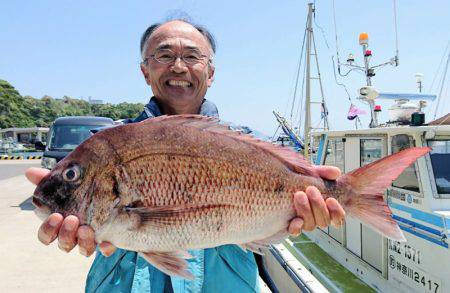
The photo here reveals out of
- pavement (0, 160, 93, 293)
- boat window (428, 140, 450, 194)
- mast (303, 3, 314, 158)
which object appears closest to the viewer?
boat window (428, 140, 450, 194)

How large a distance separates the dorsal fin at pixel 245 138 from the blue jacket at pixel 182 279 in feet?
1.98

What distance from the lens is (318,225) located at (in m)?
1.84

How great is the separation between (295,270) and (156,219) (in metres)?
3.32

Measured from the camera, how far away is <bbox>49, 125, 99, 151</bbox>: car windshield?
36.6 feet

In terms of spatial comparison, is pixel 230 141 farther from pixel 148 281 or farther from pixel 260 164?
pixel 148 281

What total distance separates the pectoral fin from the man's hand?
54 cm

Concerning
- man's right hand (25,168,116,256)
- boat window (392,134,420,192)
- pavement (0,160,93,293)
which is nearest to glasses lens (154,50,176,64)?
man's right hand (25,168,116,256)

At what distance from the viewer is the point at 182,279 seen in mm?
1866

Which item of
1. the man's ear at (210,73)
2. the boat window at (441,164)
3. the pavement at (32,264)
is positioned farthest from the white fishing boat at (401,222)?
the pavement at (32,264)

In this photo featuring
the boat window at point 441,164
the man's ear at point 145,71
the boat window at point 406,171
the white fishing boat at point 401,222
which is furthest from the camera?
the boat window at point 406,171

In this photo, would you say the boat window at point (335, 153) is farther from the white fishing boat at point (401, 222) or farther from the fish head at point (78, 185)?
the fish head at point (78, 185)

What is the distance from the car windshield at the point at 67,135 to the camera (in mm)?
11158

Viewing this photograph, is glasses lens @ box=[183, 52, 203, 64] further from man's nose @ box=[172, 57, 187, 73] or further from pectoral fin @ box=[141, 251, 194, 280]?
pectoral fin @ box=[141, 251, 194, 280]

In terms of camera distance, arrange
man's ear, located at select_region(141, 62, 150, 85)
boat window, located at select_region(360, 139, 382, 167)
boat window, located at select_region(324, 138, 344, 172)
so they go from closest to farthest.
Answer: man's ear, located at select_region(141, 62, 150, 85), boat window, located at select_region(360, 139, 382, 167), boat window, located at select_region(324, 138, 344, 172)
